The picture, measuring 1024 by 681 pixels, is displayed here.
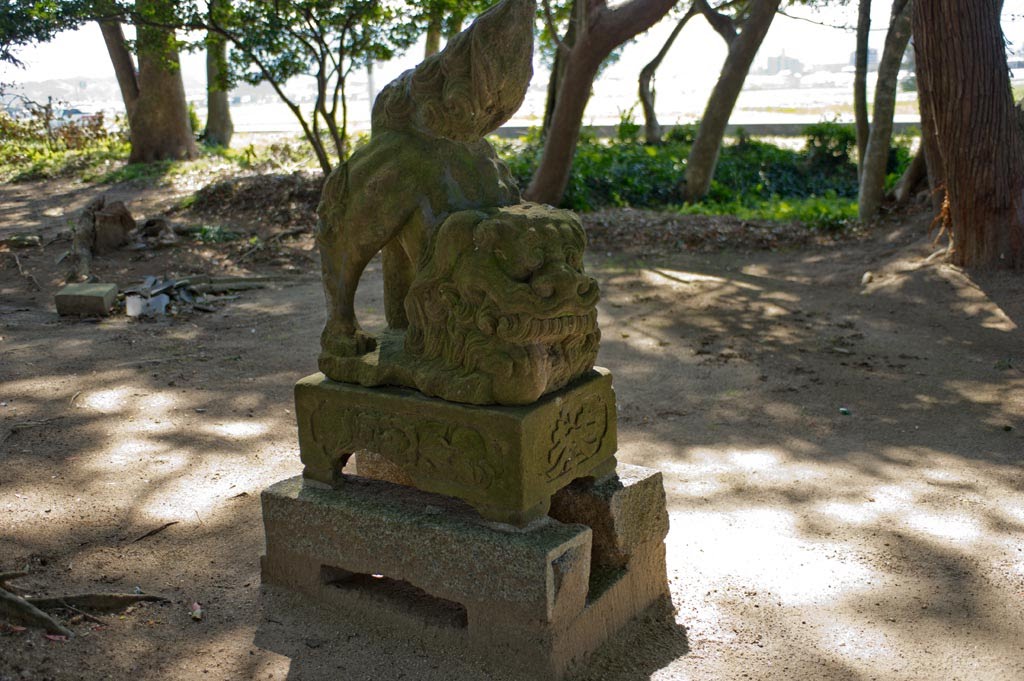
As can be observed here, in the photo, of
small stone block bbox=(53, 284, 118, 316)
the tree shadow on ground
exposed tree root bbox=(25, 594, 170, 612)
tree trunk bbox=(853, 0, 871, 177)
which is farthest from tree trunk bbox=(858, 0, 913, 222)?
exposed tree root bbox=(25, 594, 170, 612)

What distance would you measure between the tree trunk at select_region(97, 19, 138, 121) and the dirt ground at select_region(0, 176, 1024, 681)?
7.90 m

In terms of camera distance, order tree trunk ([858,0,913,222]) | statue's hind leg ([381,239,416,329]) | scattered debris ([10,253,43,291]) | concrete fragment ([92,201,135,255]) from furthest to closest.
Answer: tree trunk ([858,0,913,222]) < concrete fragment ([92,201,135,255]) < scattered debris ([10,253,43,291]) < statue's hind leg ([381,239,416,329])

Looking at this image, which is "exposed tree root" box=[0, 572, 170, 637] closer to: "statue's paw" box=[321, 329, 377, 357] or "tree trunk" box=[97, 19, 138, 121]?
"statue's paw" box=[321, 329, 377, 357]

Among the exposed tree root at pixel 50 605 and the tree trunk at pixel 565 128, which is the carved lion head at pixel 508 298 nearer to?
the exposed tree root at pixel 50 605

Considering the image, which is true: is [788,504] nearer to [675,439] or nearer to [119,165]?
[675,439]

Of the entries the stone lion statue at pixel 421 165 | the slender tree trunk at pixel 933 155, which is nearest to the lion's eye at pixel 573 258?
the stone lion statue at pixel 421 165

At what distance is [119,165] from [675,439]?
44.8ft

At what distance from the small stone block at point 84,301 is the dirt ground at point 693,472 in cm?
15

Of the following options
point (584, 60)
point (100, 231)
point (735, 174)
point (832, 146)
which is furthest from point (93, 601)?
point (832, 146)

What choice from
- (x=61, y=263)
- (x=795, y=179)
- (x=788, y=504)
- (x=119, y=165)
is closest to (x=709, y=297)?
(x=788, y=504)

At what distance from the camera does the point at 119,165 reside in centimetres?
1594

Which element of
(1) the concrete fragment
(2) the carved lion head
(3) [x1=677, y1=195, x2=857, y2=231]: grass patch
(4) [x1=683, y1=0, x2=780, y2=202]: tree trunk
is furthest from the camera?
(4) [x1=683, y1=0, x2=780, y2=202]: tree trunk

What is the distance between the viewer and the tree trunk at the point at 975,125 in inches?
296

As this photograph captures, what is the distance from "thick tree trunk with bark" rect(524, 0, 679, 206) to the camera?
1002cm
